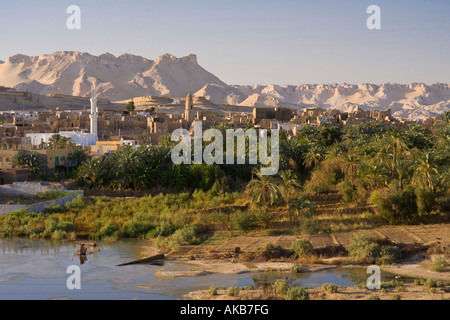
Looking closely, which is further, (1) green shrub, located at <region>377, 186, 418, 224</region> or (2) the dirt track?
(1) green shrub, located at <region>377, 186, 418, 224</region>

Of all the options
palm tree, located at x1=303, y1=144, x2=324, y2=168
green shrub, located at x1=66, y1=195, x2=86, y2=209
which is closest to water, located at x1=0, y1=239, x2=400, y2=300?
green shrub, located at x1=66, y1=195, x2=86, y2=209

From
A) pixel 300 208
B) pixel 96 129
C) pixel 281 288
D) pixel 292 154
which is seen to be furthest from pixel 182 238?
pixel 96 129

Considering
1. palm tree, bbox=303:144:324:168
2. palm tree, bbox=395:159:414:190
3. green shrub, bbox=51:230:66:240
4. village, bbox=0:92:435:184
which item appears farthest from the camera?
village, bbox=0:92:435:184

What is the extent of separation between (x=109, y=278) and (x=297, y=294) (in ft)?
16.8

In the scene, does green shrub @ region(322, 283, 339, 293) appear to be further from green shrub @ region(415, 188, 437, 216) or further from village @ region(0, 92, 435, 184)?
village @ region(0, 92, 435, 184)

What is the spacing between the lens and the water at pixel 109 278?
1476 cm

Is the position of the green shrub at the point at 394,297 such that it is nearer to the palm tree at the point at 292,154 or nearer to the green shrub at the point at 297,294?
the green shrub at the point at 297,294

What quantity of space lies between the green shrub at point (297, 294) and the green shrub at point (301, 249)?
14.6 ft

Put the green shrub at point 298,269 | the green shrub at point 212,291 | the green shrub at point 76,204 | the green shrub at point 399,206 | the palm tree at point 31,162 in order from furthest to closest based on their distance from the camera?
the palm tree at point 31,162 → the green shrub at point 76,204 → the green shrub at point 399,206 → the green shrub at point 298,269 → the green shrub at point 212,291

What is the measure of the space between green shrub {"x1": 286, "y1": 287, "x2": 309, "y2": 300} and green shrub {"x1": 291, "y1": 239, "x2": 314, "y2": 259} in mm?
4436

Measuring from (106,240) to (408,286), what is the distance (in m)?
10.4

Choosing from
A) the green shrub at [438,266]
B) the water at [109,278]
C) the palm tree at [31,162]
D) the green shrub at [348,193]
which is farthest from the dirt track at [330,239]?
the palm tree at [31,162]

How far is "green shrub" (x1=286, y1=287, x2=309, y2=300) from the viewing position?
1339 centimetres
